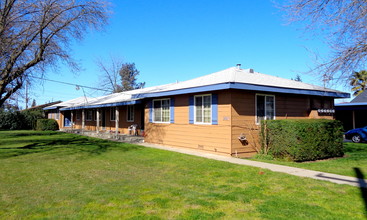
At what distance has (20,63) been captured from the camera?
12.9 metres

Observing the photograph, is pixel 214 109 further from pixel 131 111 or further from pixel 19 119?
pixel 19 119

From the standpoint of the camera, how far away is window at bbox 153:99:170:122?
14.2m

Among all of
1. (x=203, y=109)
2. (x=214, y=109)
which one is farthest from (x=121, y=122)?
(x=214, y=109)

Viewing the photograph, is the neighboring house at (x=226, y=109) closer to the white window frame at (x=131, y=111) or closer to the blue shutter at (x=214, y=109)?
the blue shutter at (x=214, y=109)

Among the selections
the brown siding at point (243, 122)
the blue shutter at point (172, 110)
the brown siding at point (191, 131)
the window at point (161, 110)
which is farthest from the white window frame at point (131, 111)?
the brown siding at point (243, 122)

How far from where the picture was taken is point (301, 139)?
9.34 metres

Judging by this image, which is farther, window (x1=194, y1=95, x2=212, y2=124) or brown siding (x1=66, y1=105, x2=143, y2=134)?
brown siding (x1=66, y1=105, x2=143, y2=134)

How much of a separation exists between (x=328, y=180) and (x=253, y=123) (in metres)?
4.79

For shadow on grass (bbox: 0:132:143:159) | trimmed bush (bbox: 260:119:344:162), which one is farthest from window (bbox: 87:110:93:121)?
trimmed bush (bbox: 260:119:344:162)

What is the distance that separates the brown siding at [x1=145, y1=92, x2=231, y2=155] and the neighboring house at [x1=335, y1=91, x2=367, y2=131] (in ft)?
50.2

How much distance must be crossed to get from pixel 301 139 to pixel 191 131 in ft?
16.0

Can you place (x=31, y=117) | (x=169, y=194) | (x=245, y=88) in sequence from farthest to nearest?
(x=31, y=117)
(x=245, y=88)
(x=169, y=194)

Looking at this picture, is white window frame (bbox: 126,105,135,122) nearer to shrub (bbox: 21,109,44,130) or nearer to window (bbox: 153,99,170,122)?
window (bbox: 153,99,170,122)

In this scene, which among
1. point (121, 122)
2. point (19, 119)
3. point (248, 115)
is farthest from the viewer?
point (19, 119)
